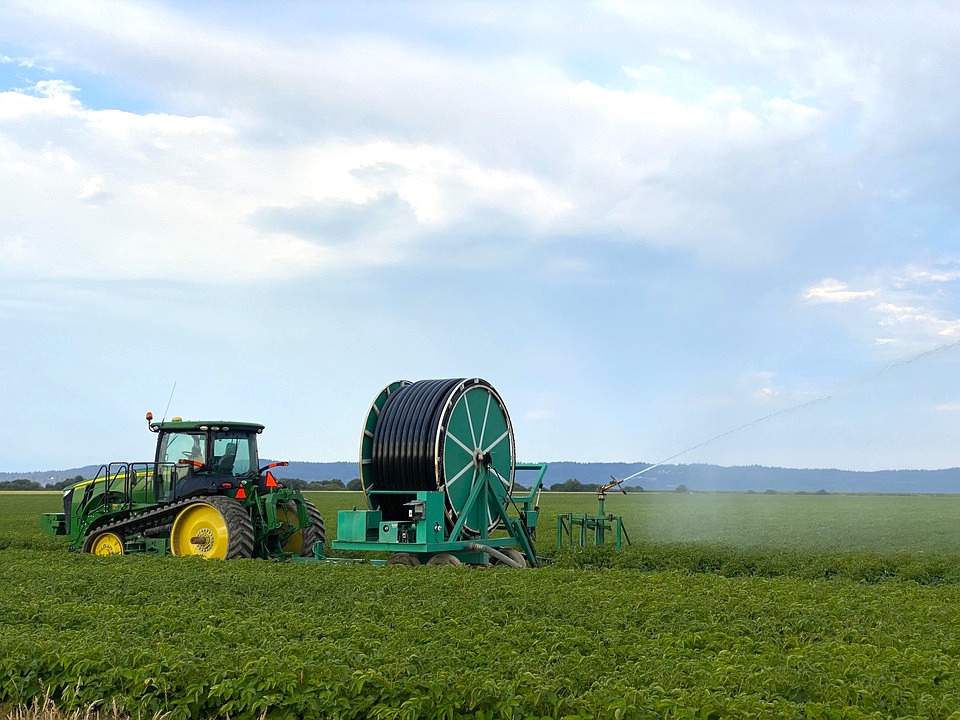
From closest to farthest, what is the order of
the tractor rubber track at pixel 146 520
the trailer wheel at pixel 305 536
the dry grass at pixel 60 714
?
1. the dry grass at pixel 60 714
2. the tractor rubber track at pixel 146 520
3. the trailer wheel at pixel 305 536

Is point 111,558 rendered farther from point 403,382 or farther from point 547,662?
point 547,662

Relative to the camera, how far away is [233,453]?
2017cm

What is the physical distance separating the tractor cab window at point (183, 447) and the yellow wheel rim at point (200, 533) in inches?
46.2

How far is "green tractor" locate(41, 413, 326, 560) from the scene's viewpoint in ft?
62.5

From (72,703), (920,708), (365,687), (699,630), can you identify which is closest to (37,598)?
(72,703)

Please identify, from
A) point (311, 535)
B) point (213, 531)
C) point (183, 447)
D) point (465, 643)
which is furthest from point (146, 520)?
point (465, 643)

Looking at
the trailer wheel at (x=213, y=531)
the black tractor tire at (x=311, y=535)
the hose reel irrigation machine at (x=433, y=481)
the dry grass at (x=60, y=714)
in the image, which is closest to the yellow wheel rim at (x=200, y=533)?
the trailer wheel at (x=213, y=531)

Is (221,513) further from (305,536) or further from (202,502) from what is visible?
(305,536)

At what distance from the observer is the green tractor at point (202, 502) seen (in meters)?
19.1

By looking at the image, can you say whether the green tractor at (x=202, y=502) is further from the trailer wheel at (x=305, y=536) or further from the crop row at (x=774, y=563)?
the crop row at (x=774, y=563)

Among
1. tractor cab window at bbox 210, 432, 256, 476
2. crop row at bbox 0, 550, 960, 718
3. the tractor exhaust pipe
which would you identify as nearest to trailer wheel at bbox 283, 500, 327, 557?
tractor cab window at bbox 210, 432, 256, 476

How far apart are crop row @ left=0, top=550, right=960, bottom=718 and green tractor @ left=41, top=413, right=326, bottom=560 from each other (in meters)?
4.47

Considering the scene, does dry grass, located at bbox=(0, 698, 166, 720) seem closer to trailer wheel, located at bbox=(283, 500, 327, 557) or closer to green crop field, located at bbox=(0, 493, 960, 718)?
green crop field, located at bbox=(0, 493, 960, 718)

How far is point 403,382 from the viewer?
20.2m
